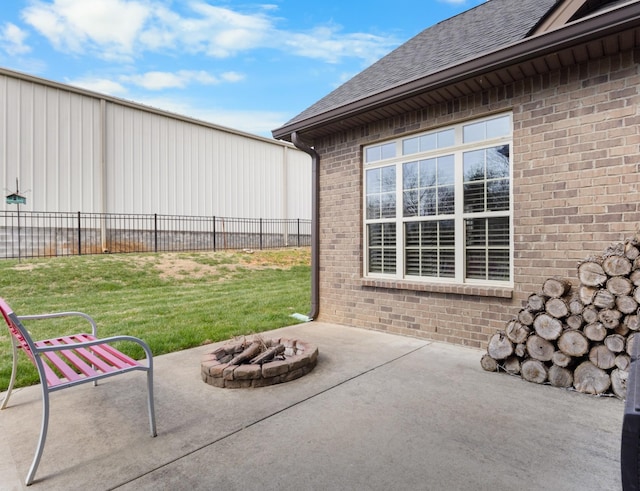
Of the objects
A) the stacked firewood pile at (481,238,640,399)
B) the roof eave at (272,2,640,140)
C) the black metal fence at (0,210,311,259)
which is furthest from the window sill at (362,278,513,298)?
the black metal fence at (0,210,311,259)

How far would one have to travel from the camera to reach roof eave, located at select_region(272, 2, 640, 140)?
122 inches

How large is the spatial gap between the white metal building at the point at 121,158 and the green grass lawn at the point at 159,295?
288 cm

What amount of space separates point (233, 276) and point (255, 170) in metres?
8.19

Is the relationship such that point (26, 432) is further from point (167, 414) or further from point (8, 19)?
point (8, 19)

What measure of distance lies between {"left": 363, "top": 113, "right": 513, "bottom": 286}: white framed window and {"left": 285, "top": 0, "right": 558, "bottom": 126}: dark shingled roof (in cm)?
83

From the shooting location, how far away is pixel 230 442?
245 centimetres

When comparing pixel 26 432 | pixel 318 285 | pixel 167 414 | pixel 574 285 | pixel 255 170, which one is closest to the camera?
pixel 26 432

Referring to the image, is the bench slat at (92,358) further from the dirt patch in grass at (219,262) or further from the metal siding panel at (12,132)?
the metal siding panel at (12,132)

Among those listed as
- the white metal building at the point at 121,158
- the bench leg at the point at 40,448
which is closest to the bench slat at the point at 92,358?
the bench leg at the point at 40,448

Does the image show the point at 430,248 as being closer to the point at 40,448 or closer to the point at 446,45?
the point at 446,45

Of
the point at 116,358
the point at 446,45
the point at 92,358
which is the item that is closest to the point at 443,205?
the point at 446,45

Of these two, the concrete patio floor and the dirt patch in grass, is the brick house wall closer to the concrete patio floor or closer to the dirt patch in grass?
the concrete patio floor

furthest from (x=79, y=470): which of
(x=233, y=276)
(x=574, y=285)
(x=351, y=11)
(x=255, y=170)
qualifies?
(x=255, y=170)

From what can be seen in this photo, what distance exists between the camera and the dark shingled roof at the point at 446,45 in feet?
14.3
